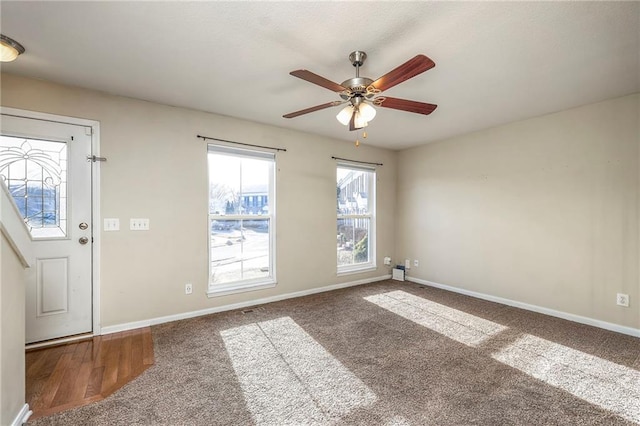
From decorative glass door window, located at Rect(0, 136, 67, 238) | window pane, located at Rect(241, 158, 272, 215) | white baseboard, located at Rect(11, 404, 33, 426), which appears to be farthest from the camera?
window pane, located at Rect(241, 158, 272, 215)

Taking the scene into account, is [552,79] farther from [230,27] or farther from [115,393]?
[115,393]

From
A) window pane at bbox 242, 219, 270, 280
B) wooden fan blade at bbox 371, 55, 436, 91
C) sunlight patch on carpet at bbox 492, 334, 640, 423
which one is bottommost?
sunlight patch on carpet at bbox 492, 334, 640, 423

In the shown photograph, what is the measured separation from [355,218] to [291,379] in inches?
123

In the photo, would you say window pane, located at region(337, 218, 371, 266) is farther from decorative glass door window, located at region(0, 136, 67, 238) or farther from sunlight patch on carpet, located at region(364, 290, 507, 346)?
decorative glass door window, located at region(0, 136, 67, 238)

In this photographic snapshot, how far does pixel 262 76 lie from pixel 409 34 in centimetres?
127

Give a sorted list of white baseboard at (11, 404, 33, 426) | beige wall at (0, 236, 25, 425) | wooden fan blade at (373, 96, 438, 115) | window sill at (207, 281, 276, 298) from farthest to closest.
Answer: window sill at (207, 281, 276, 298)
wooden fan blade at (373, 96, 438, 115)
white baseboard at (11, 404, 33, 426)
beige wall at (0, 236, 25, 425)

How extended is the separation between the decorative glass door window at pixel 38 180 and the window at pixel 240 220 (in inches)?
54.5

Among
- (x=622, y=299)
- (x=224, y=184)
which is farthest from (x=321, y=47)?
(x=622, y=299)

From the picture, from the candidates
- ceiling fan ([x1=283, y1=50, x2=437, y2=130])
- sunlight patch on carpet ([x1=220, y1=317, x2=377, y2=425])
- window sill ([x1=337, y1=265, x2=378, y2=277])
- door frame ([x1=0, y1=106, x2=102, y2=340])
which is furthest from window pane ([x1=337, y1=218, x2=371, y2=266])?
door frame ([x1=0, y1=106, x2=102, y2=340])

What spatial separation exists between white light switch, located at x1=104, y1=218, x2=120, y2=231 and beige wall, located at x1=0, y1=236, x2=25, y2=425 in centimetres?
121

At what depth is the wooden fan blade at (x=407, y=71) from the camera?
1.59 metres

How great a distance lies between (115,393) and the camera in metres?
1.91

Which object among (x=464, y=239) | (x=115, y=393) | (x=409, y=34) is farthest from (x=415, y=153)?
(x=115, y=393)

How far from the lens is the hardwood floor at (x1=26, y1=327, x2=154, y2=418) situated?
73.7 inches
